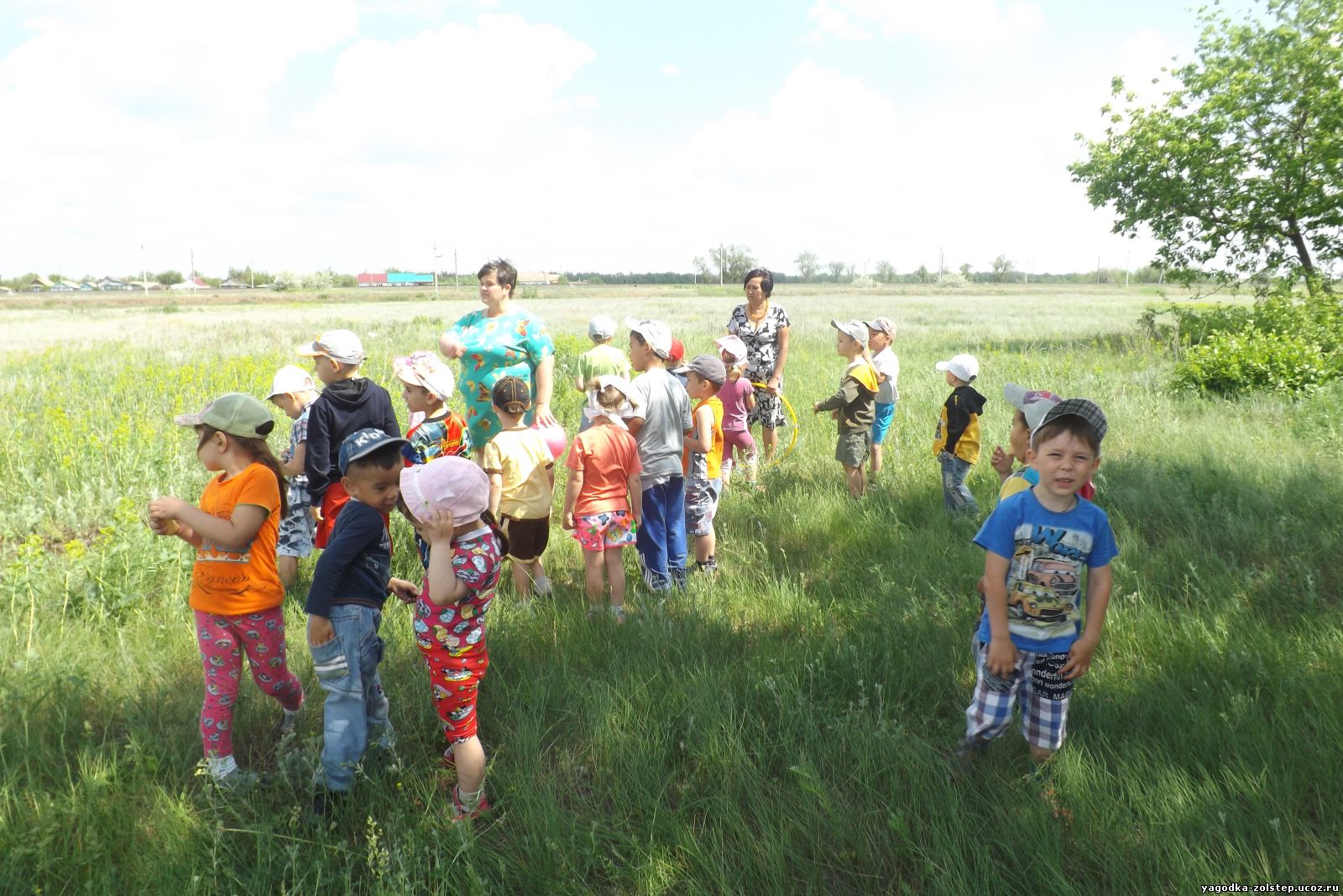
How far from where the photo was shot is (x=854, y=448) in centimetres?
629

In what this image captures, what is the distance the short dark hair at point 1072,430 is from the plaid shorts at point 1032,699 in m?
0.81

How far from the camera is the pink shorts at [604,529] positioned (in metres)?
4.39

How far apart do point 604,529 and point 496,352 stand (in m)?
1.58

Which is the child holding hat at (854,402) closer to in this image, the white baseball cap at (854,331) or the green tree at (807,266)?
the white baseball cap at (854,331)

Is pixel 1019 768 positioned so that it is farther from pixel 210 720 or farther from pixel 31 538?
pixel 31 538

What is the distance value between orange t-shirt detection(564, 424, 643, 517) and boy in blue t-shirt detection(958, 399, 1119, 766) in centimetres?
221

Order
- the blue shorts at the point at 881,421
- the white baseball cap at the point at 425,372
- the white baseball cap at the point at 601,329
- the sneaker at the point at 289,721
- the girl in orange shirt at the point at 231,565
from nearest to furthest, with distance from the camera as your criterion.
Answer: the girl in orange shirt at the point at 231,565 → the sneaker at the point at 289,721 → the white baseball cap at the point at 425,372 → the white baseball cap at the point at 601,329 → the blue shorts at the point at 881,421

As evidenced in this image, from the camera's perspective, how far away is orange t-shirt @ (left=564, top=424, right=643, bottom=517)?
4355 millimetres

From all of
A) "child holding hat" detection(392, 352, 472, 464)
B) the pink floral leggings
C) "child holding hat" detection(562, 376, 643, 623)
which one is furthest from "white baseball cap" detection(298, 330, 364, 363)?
the pink floral leggings

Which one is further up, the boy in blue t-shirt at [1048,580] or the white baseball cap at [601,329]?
the white baseball cap at [601,329]

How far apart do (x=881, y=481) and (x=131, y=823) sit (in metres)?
5.74

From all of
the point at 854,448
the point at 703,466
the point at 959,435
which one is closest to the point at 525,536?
the point at 703,466

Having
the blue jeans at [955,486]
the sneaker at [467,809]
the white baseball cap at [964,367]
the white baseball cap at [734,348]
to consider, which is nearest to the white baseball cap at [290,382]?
the sneaker at [467,809]

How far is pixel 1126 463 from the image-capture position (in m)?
6.66
